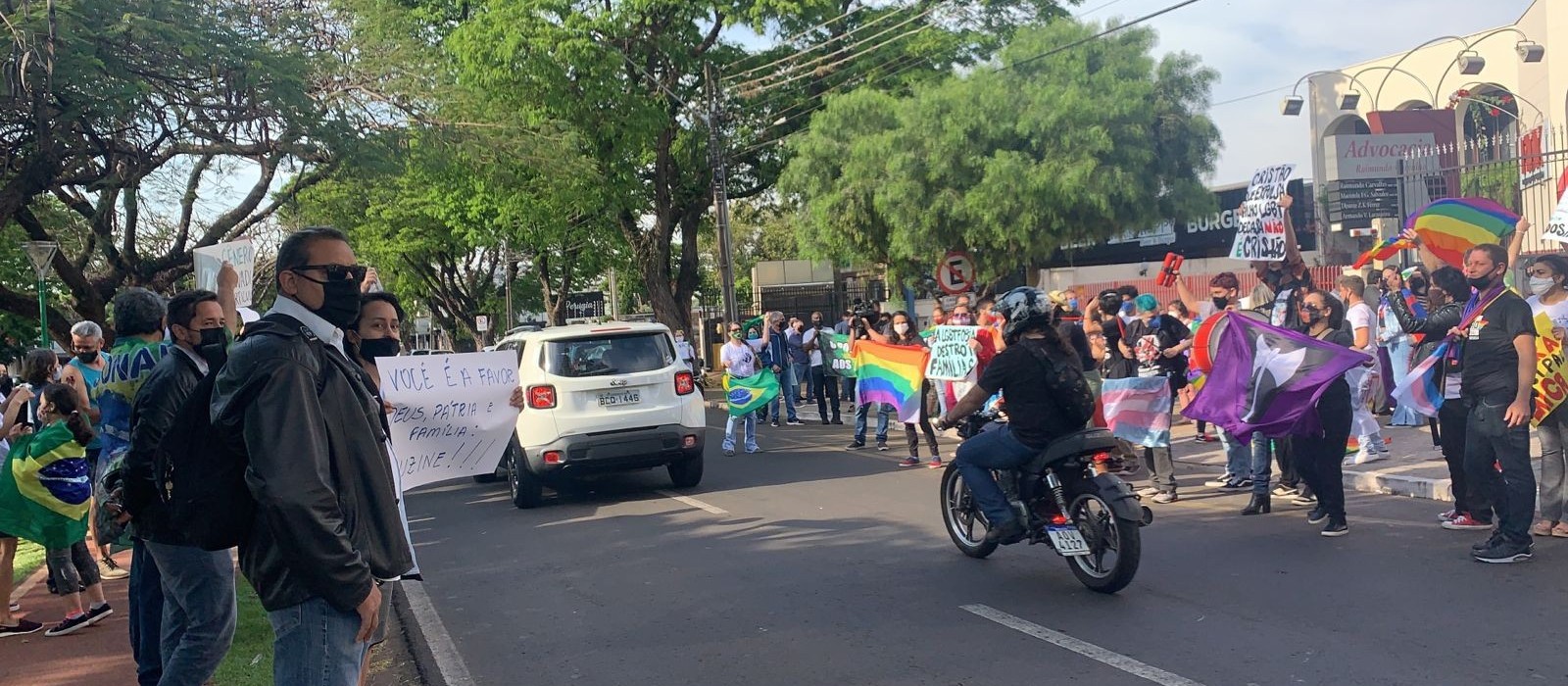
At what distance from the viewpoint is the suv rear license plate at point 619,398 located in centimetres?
1128

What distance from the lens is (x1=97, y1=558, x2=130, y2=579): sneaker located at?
29.5 ft

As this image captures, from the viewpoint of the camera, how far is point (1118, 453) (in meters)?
6.97

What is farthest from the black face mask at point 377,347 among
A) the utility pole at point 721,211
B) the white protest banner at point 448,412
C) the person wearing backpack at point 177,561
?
the utility pole at point 721,211

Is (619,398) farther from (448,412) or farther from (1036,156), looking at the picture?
(1036,156)

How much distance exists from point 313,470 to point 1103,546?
4860 millimetres

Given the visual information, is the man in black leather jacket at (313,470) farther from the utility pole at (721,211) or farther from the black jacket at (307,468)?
the utility pole at (721,211)

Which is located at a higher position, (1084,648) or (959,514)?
(959,514)

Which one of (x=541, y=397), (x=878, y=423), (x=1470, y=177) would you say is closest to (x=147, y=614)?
(x=541, y=397)

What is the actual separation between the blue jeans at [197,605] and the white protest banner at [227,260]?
4.91 m

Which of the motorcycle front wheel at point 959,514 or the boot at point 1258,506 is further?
the boot at point 1258,506

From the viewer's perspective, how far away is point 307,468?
117 inches

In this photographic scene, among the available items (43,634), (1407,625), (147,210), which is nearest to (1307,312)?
(1407,625)

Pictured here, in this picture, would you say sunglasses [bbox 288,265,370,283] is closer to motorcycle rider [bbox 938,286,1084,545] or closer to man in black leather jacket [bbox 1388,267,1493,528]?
motorcycle rider [bbox 938,286,1084,545]

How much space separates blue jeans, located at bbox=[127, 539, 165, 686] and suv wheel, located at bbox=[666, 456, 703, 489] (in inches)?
272
